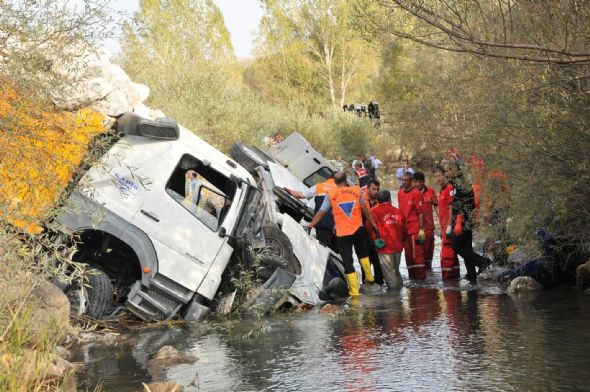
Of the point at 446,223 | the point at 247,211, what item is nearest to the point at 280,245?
the point at 247,211

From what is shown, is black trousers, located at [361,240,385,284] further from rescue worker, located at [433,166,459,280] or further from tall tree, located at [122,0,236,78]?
tall tree, located at [122,0,236,78]

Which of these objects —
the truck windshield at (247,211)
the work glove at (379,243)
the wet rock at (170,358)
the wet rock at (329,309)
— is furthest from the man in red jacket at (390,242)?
the wet rock at (170,358)

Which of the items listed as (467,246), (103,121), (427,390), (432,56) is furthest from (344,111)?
(427,390)

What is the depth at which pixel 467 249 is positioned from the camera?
1420 cm

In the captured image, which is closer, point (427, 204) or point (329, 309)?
point (329, 309)

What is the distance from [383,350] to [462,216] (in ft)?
17.3

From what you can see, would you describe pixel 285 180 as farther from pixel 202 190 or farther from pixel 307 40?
pixel 307 40

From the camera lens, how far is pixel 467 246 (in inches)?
559

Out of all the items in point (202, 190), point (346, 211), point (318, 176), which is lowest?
point (346, 211)

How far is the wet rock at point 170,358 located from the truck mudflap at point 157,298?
67.1 inches

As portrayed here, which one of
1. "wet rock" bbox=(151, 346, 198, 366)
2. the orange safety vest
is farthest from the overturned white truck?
the orange safety vest

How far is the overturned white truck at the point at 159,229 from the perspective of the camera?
1035 cm

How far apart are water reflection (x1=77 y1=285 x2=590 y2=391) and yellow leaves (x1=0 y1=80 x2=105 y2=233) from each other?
1.62 m

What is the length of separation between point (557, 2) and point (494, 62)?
3224mm
